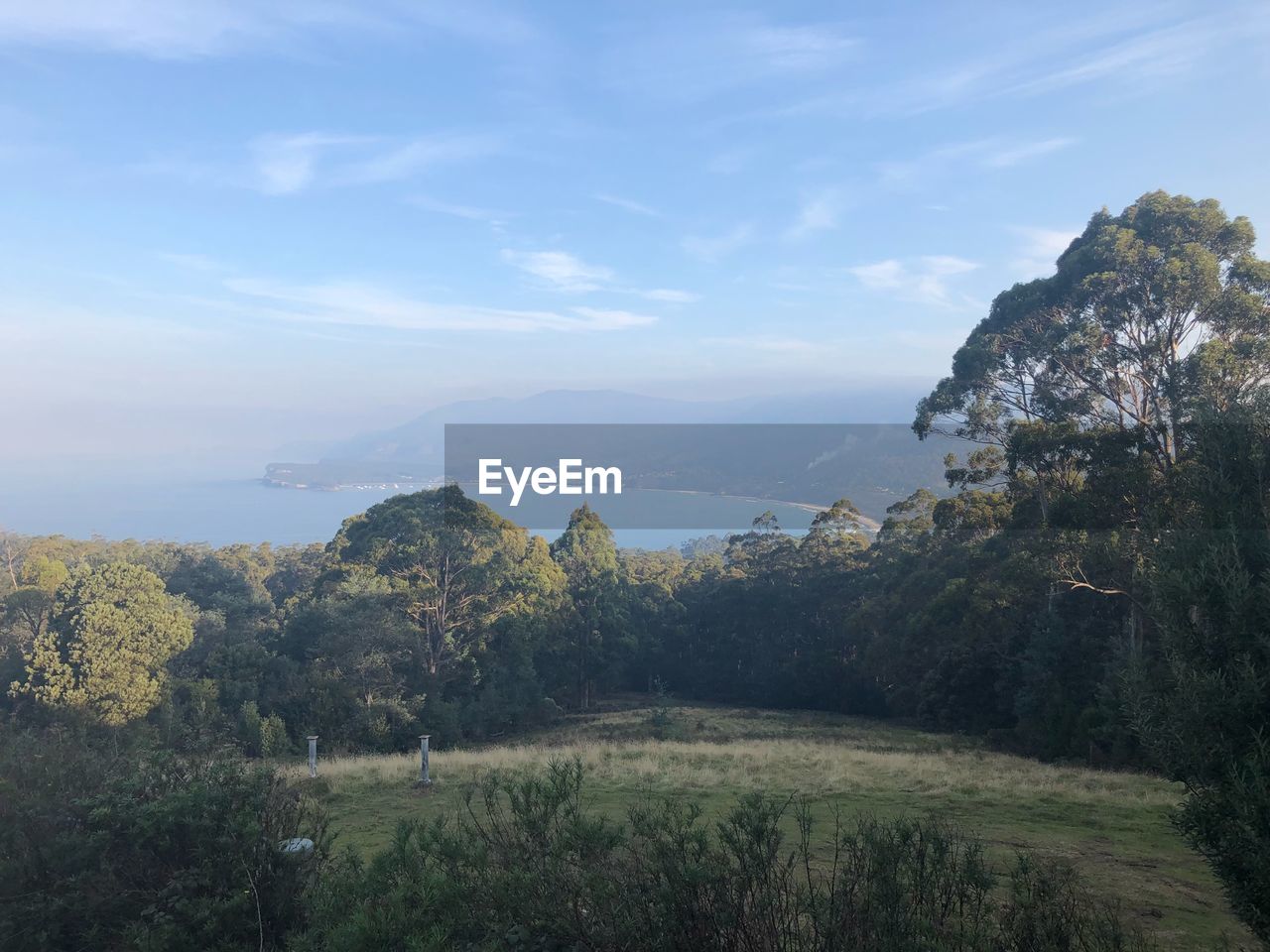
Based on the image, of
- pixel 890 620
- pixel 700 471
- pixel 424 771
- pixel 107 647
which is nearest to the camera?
pixel 424 771

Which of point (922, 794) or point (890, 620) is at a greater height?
point (922, 794)

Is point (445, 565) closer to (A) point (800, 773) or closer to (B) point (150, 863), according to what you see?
(A) point (800, 773)

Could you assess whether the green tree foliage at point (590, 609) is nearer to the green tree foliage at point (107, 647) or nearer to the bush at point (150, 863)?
the green tree foliage at point (107, 647)

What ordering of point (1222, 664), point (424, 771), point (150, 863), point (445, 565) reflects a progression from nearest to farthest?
point (1222, 664)
point (150, 863)
point (424, 771)
point (445, 565)

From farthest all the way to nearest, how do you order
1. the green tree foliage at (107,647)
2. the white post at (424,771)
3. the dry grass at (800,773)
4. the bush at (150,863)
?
the green tree foliage at (107,647)
the white post at (424,771)
the dry grass at (800,773)
the bush at (150,863)

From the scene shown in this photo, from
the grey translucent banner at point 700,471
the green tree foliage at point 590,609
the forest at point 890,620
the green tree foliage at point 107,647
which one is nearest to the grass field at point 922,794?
the forest at point 890,620

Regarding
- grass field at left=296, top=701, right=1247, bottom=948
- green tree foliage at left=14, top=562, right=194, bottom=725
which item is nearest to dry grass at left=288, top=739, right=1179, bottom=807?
grass field at left=296, top=701, right=1247, bottom=948

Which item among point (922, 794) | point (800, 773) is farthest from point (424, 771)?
point (922, 794)
